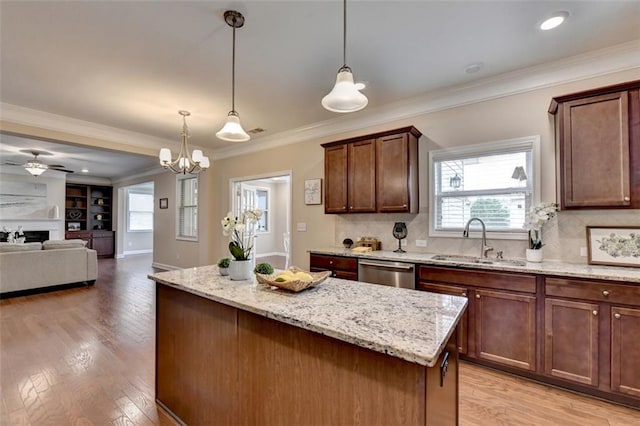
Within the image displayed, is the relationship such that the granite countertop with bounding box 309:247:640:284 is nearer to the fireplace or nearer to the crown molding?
the crown molding

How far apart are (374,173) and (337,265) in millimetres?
1194

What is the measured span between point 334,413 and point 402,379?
38 cm

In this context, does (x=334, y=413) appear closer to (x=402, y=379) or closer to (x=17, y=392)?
(x=402, y=379)

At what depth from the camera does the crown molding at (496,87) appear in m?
2.51

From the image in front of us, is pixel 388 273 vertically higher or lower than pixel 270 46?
lower

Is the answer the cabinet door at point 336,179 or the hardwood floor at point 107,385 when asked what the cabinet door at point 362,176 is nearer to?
the cabinet door at point 336,179

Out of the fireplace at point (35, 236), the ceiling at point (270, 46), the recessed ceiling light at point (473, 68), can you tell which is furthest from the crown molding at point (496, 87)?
the fireplace at point (35, 236)

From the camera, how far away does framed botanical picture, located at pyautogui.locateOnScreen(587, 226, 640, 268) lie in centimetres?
235

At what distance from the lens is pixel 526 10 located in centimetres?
206

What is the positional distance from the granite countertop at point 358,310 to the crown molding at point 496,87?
257cm

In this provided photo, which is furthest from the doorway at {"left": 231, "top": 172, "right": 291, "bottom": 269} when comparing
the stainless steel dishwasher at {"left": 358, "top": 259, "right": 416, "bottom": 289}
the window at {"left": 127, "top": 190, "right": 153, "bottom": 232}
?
the stainless steel dishwasher at {"left": 358, "top": 259, "right": 416, "bottom": 289}

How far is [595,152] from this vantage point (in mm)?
2350

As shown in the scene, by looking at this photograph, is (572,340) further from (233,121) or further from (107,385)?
(107,385)

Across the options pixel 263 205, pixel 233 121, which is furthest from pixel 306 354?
pixel 263 205
